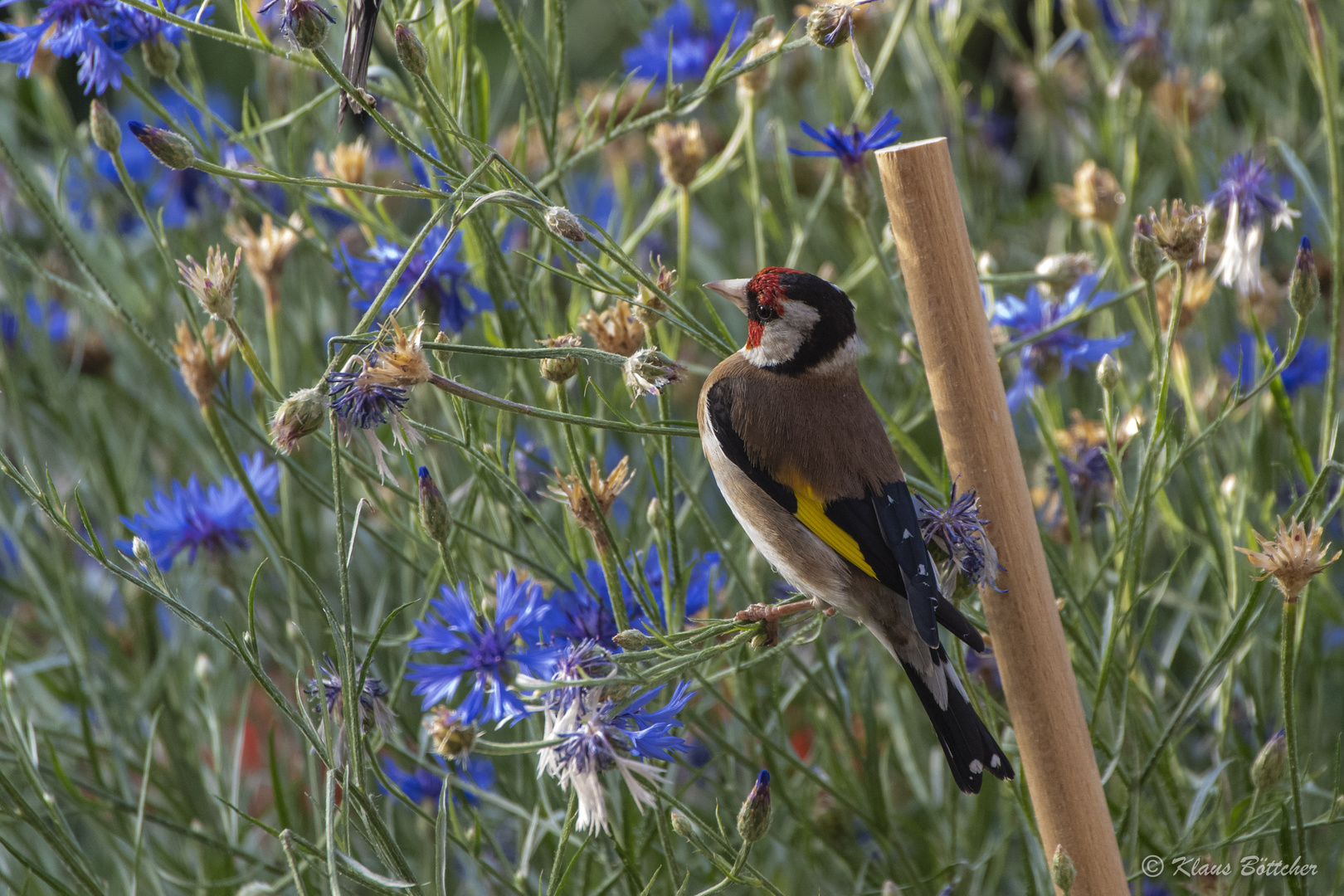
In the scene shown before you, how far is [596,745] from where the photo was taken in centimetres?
68

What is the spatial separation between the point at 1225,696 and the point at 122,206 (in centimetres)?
163

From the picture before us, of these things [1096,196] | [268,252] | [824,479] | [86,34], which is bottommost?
[824,479]

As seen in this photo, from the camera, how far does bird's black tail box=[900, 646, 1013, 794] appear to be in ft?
2.38

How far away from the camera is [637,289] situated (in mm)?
801

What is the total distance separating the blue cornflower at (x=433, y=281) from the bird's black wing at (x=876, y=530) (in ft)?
1.03


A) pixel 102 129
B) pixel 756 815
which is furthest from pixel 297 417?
pixel 102 129

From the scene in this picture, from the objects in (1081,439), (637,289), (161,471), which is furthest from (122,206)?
(1081,439)

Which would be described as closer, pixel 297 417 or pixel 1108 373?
pixel 297 417

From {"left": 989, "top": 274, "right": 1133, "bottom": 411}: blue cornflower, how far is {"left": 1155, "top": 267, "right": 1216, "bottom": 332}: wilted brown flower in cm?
4

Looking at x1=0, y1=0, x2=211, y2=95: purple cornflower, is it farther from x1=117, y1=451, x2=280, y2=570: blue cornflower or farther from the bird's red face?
the bird's red face

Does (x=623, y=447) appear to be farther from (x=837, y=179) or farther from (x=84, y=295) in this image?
(x=84, y=295)

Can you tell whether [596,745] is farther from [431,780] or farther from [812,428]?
[431,780]

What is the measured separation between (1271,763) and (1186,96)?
34.0 inches

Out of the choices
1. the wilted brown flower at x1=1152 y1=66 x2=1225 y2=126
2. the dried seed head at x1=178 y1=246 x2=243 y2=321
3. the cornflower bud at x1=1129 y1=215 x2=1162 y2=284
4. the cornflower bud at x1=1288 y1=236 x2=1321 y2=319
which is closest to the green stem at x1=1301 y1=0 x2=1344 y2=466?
the cornflower bud at x1=1288 y1=236 x2=1321 y2=319
